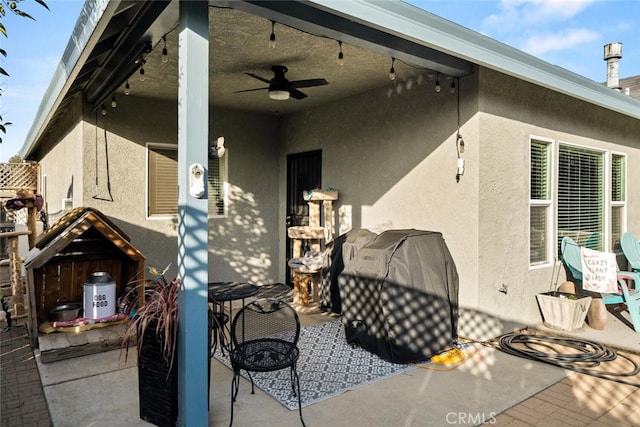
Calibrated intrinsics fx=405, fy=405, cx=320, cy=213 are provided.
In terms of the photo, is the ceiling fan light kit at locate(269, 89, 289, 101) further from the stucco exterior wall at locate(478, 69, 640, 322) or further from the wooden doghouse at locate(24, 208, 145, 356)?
the wooden doghouse at locate(24, 208, 145, 356)

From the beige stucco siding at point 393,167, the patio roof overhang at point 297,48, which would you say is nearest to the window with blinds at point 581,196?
the beige stucco siding at point 393,167

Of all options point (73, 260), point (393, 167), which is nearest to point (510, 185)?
point (393, 167)

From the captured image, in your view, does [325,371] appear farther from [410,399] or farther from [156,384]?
[156,384]

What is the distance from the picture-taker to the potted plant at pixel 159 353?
2.53 metres

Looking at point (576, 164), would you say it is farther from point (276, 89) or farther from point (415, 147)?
point (276, 89)

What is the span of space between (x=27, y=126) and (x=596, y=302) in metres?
10.9

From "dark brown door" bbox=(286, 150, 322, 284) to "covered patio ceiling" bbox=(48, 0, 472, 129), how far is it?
39.7 inches

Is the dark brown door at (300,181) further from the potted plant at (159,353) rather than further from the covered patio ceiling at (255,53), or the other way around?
the potted plant at (159,353)

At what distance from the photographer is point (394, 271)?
3.76 metres

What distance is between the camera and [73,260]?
4680mm

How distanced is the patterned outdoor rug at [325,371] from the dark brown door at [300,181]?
2727mm

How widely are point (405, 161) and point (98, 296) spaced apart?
3838 millimetres

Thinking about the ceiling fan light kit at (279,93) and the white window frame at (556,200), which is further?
the white window frame at (556,200)

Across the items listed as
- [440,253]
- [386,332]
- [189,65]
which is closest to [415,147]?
[440,253]
